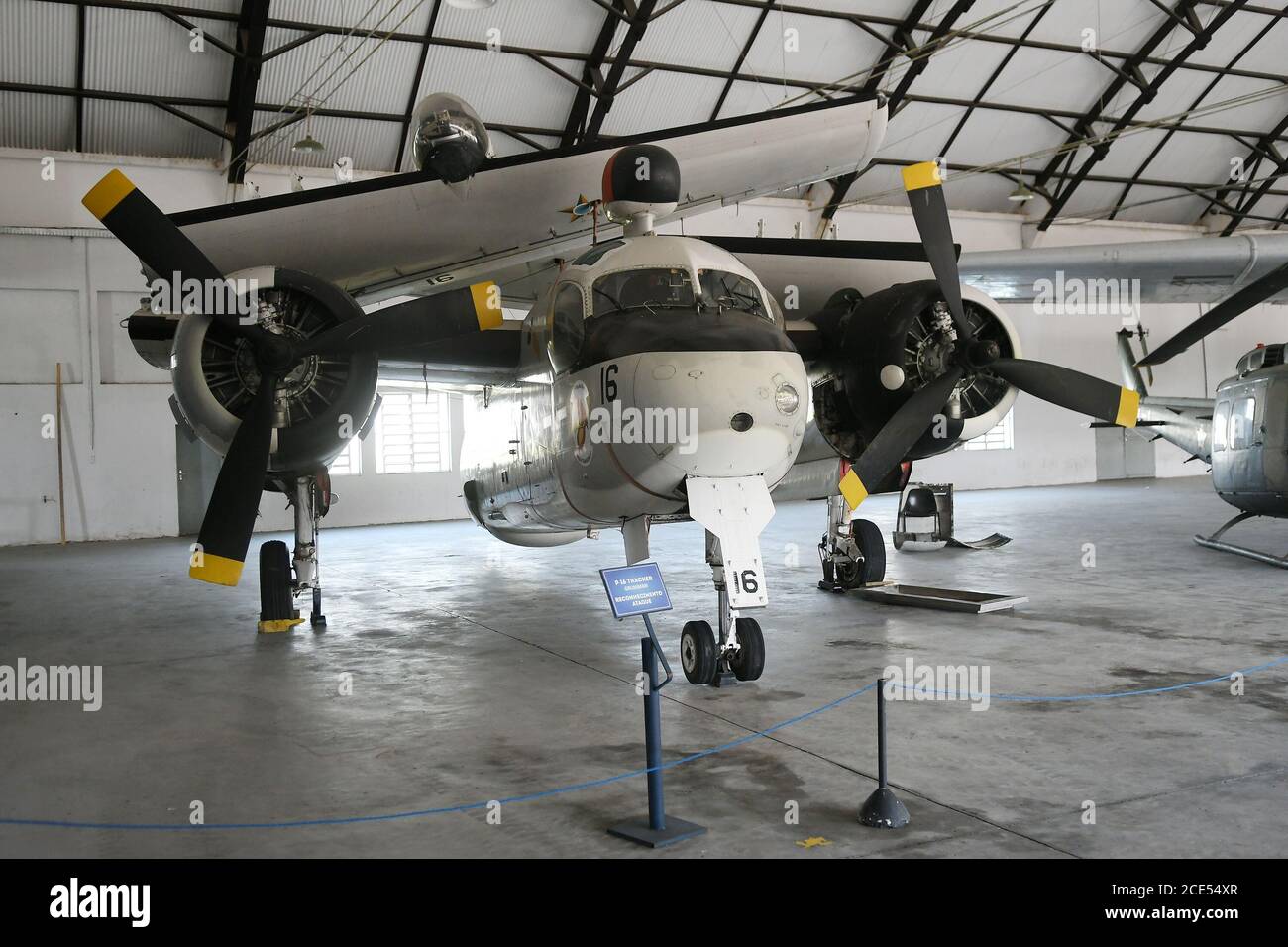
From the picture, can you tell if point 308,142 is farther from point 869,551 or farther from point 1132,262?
point 1132,262

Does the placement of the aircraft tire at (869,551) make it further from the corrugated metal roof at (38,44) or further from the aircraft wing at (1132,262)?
the corrugated metal roof at (38,44)

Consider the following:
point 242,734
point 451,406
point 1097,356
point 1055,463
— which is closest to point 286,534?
point 451,406

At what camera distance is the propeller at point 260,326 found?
810 centimetres

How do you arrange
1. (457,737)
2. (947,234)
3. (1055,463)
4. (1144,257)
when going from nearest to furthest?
1. (457,737)
2. (947,234)
3. (1144,257)
4. (1055,463)

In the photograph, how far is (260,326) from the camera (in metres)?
8.50

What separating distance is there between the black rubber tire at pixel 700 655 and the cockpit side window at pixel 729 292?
2.32 meters

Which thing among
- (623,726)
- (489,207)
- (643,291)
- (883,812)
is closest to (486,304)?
(643,291)

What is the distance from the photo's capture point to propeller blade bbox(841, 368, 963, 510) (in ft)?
26.6

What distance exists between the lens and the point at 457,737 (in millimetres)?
5910

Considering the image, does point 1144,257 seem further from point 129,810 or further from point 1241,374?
point 129,810

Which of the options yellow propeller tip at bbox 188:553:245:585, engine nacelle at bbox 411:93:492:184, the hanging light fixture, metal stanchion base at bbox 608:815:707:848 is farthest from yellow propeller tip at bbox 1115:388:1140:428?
the hanging light fixture

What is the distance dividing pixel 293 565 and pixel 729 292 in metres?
5.43

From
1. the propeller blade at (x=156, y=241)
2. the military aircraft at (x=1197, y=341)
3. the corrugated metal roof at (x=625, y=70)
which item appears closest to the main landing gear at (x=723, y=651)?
the propeller blade at (x=156, y=241)

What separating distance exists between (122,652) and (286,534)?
13099 mm
